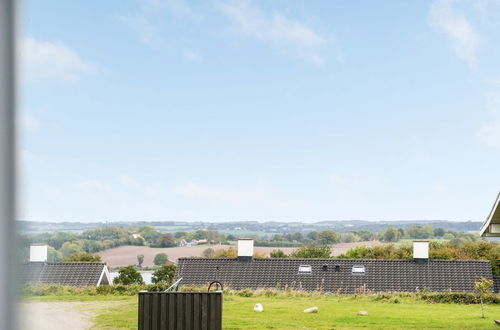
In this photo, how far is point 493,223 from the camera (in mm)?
3414

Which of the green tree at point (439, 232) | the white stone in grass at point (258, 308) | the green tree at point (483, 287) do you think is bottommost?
the white stone in grass at point (258, 308)

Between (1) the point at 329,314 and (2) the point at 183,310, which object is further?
(1) the point at 329,314

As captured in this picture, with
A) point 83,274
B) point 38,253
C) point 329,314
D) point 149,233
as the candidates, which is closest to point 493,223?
point 38,253

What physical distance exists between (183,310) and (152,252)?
10.4 ft

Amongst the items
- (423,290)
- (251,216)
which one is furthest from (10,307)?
(251,216)

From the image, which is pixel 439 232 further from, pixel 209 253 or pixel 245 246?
pixel 209 253

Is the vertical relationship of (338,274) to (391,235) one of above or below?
below

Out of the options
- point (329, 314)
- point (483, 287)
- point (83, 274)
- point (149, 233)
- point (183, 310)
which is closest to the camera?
point (183, 310)

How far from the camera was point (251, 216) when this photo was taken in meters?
8.71

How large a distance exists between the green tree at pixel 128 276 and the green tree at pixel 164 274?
0.57 ft

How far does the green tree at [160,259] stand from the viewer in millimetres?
7024

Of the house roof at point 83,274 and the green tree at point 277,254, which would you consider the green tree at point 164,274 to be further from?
the green tree at point 277,254

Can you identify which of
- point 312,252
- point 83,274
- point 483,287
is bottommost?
point 483,287

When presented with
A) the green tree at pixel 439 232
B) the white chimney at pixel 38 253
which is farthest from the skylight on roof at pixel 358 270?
the white chimney at pixel 38 253
